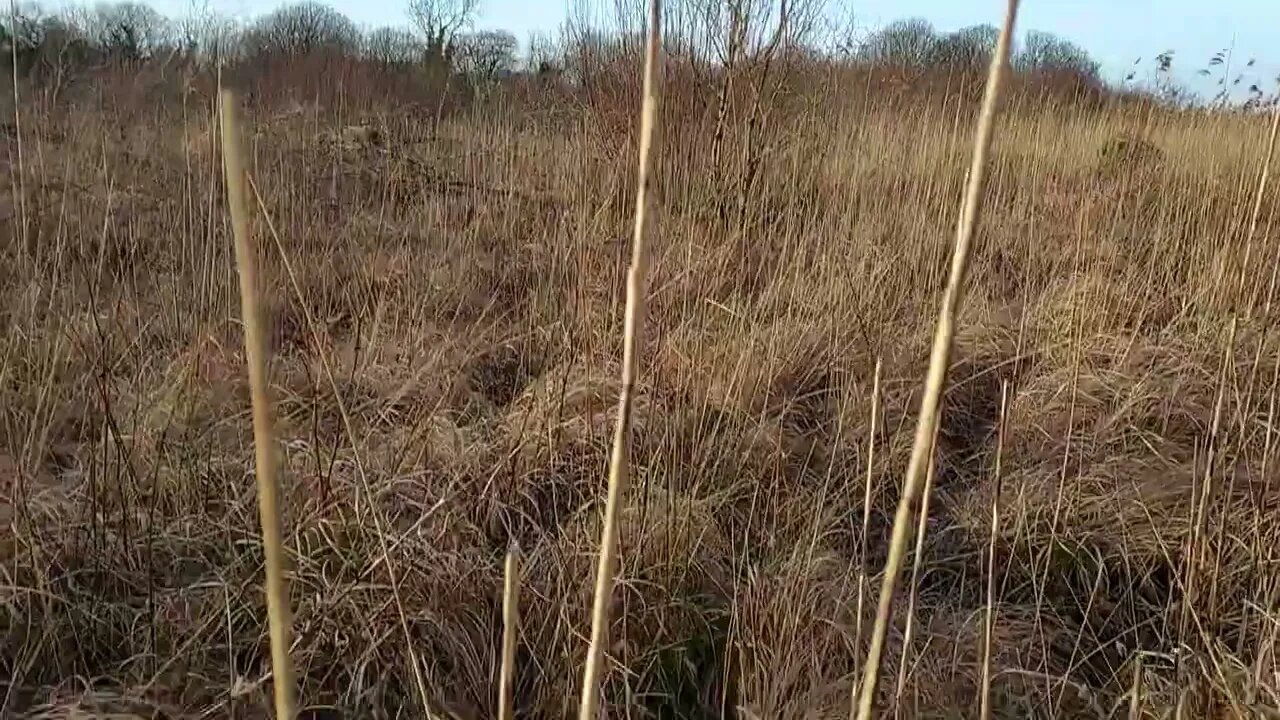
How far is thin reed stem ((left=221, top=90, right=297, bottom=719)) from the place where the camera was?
39 centimetres

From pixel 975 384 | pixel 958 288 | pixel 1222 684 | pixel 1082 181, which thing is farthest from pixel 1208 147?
pixel 958 288

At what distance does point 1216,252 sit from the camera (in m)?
2.60

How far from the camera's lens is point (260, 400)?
0.43 meters

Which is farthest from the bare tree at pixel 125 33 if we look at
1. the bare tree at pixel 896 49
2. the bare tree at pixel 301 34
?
the bare tree at pixel 896 49

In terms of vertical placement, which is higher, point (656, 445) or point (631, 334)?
point (631, 334)

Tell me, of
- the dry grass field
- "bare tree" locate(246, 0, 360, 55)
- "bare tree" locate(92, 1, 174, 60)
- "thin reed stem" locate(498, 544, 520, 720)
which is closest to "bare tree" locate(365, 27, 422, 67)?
"bare tree" locate(246, 0, 360, 55)

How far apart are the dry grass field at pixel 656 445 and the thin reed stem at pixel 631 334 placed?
12.5 inches

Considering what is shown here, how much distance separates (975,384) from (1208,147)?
2296 millimetres

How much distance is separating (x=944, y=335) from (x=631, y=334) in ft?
0.57

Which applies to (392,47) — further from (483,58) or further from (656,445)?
(656,445)

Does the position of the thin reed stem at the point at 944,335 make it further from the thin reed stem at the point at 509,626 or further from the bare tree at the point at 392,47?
the bare tree at the point at 392,47

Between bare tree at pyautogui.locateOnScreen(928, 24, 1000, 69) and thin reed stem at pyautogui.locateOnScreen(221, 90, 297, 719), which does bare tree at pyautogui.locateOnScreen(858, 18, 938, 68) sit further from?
thin reed stem at pyautogui.locateOnScreen(221, 90, 297, 719)

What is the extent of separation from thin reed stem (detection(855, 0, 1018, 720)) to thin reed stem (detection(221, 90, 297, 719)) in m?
0.35

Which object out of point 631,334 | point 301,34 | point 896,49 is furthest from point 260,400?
point 301,34
